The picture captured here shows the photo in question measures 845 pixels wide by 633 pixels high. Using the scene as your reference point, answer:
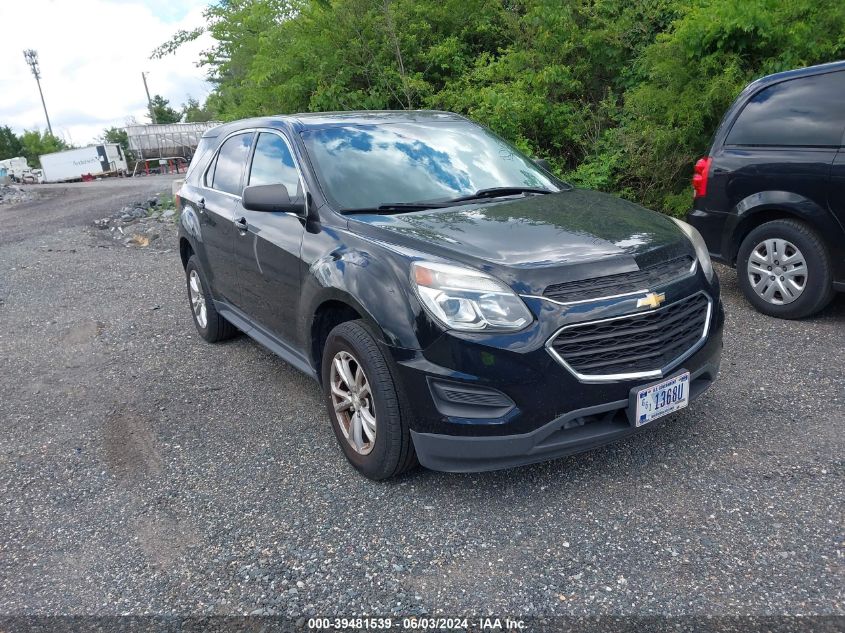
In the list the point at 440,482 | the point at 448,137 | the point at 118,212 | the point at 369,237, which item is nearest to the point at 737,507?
the point at 440,482

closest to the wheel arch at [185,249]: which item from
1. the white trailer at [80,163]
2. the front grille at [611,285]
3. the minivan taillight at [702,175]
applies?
the front grille at [611,285]

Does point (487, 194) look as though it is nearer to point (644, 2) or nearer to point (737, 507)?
point (737, 507)

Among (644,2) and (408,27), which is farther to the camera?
(408,27)

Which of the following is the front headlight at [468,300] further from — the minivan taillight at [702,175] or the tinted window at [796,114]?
the minivan taillight at [702,175]

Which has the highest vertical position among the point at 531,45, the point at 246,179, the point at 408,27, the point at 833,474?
the point at 408,27

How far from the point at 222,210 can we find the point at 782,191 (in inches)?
163

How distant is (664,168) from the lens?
25.9 feet

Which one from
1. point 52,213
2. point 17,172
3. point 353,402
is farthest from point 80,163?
point 353,402

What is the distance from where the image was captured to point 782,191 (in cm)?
509

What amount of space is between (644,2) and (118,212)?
1313 centimetres

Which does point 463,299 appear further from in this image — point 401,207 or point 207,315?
point 207,315

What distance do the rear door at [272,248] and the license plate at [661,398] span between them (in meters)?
1.91

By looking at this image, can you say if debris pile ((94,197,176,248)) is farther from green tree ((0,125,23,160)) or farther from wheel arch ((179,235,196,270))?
green tree ((0,125,23,160))

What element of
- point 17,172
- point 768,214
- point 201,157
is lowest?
point 768,214
